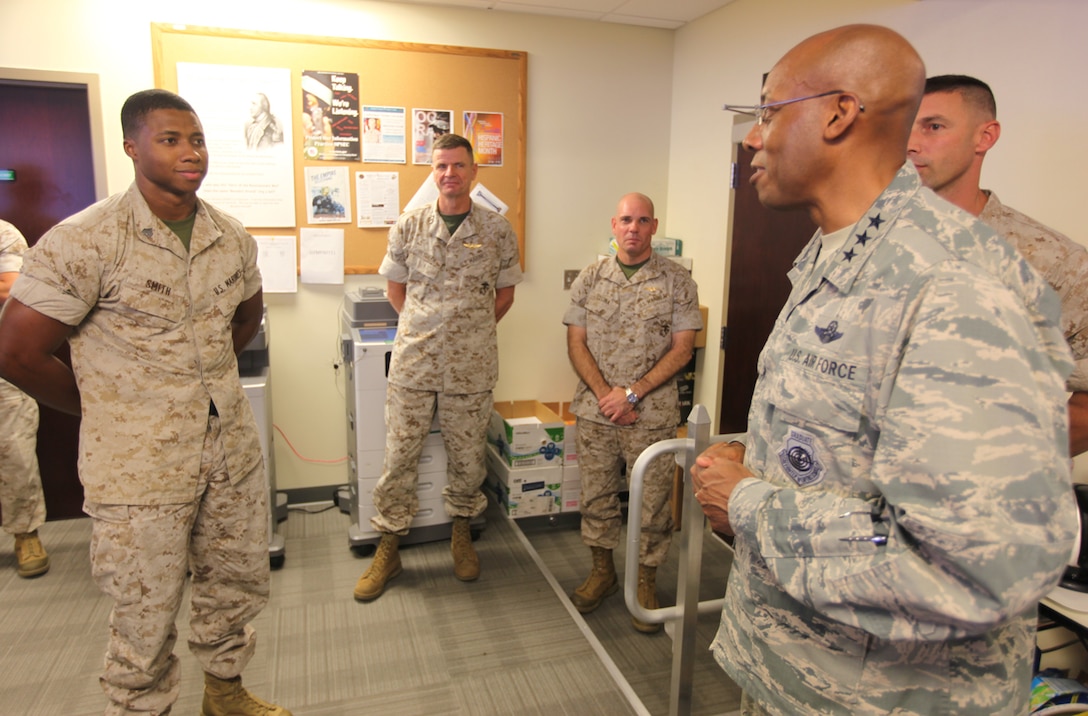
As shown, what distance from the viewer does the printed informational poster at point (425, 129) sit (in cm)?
347

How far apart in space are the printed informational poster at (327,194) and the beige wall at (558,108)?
35 centimetres

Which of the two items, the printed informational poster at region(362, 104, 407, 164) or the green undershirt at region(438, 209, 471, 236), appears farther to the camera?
the printed informational poster at region(362, 104, 407, 164)

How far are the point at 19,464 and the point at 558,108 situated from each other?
3.04m

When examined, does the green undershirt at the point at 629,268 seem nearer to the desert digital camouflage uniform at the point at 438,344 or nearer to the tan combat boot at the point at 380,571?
the desert digital camouflage uniform at the point at 438,344

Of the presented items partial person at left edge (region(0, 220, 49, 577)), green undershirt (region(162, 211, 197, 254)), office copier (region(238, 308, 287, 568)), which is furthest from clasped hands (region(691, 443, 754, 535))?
partial person at left edge (region(0, 220, 49, 577))

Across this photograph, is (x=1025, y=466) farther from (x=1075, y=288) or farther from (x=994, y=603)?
(x=1075, y=288)

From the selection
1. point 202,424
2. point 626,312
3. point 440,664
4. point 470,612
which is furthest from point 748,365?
point 202,424

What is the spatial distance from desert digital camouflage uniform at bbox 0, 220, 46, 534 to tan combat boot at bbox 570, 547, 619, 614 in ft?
7.68

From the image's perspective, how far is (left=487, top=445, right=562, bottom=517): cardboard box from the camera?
3314mm

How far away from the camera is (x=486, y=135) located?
3.59 m

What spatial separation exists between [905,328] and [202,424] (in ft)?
5.37

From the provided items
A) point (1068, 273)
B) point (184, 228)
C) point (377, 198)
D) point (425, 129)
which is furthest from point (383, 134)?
point (1068, 273)

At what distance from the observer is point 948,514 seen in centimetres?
71

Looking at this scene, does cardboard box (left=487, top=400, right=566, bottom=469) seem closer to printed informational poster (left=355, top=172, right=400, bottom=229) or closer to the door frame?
printed informational poster (left=355, top=172, right=400, bottom=229)
